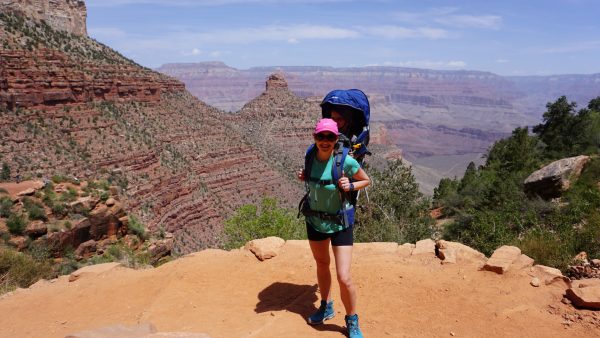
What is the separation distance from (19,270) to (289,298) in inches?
297

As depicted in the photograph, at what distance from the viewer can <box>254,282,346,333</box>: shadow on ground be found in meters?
5.89

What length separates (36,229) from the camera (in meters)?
15.1

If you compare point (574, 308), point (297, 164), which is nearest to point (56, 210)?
point (574, 308)

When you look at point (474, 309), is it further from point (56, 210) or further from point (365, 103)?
point (56, 210)

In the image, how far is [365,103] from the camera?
4859 mm

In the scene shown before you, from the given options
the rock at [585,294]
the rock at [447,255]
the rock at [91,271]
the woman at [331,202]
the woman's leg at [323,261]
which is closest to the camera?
the woman at [331,202]

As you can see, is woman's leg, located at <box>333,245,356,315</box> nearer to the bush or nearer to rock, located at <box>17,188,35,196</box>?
the bush

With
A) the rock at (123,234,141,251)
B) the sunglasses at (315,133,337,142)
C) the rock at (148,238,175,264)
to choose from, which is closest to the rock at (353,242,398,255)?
the sunglasses at (315,133,337,142)

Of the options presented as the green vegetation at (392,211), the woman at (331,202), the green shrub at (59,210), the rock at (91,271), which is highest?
the woman at (331,202)

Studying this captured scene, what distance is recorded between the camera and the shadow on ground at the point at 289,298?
589 centimetres

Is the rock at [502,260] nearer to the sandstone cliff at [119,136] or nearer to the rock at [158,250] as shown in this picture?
the rock at [158,250]

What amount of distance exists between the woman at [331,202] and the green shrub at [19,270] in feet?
26.3

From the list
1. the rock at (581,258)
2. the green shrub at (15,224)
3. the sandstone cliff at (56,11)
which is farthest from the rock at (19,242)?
the sandstone cliff at (56,11)

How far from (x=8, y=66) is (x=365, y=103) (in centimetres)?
3799
